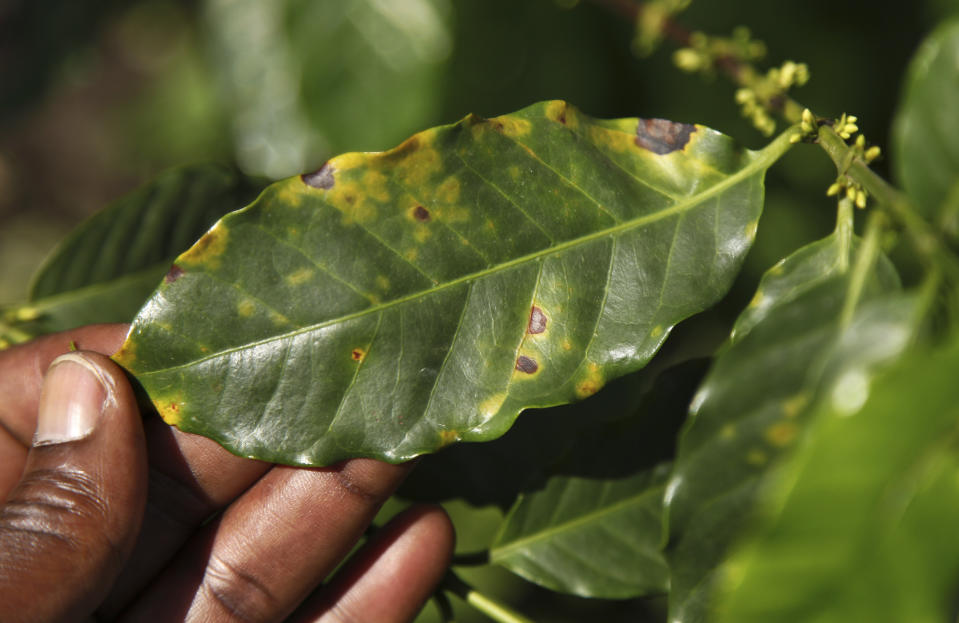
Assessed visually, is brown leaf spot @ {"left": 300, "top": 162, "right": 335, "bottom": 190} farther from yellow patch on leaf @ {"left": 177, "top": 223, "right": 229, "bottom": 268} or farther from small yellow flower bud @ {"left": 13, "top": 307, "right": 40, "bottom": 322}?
small yellow flower bud @ {"left": 13, "top": 307, "right": 40, "bottom": 322}

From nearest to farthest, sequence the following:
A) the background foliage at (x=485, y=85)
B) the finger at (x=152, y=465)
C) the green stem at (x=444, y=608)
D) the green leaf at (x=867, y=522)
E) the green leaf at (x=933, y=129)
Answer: the green leaf at (x=867, y=522) < the green leaf at (x=933, y=129) < the finger at (x=152, y=465) < the green stem at (x=444, y=608) < the background foliage at (x=485, y=85)

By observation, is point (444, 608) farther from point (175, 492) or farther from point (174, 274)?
point (174, 274)

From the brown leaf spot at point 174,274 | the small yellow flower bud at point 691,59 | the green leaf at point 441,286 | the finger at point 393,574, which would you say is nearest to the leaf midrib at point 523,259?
the green leaf at point 441,286

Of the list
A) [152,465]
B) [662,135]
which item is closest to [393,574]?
[152,465]

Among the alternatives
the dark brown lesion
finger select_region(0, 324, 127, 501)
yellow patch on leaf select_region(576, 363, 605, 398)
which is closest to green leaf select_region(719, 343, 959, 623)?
yellow patch on leaf select_region(576, 363, 605, 398)

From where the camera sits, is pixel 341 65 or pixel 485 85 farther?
pixel 485 85

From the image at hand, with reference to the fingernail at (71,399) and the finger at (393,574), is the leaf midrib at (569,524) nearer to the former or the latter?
the finger at (393,574)

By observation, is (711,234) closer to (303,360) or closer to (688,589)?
(688,589)

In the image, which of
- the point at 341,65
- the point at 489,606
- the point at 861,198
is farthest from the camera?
the point at 341,65
